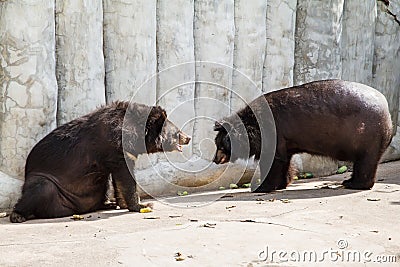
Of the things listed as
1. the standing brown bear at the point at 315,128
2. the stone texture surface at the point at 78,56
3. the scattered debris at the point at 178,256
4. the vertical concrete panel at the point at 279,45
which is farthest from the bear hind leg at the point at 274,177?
the scattered debris at the point at 178,256

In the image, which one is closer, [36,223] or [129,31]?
[36,223]

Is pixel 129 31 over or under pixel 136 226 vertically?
over

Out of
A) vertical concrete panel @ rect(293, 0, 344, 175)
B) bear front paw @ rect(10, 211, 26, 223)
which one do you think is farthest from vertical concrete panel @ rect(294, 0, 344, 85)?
bear front paw @ rect(10, 211, 26, 223)

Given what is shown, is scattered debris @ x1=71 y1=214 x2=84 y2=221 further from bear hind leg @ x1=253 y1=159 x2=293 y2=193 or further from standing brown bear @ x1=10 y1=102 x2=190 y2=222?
bear hind leg @ x1=253 y1=159 x2=293 y2=193

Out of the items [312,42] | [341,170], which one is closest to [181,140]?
[312,42]

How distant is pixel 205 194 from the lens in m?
7.98

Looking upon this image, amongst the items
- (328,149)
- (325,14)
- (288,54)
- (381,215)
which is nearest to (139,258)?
(381,215)

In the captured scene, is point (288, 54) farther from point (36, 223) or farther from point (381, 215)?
point (36, 223)

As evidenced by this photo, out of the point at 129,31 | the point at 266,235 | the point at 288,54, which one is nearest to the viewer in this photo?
the point at 266,235

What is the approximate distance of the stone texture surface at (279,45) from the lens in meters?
9.03

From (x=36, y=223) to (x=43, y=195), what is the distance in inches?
15.2

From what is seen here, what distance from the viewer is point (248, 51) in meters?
8.70

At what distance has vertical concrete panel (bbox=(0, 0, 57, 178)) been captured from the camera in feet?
21.1

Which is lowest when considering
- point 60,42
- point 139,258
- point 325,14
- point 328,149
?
point 139,258
